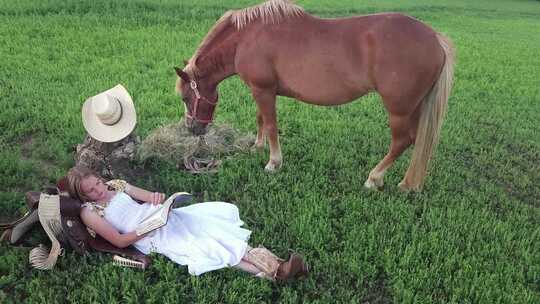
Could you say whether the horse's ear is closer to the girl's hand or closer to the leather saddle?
the girl's hand

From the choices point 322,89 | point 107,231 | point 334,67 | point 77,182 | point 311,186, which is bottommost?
point 311,186

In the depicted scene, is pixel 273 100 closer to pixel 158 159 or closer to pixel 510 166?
pixel 158 159

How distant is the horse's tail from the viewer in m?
3.68

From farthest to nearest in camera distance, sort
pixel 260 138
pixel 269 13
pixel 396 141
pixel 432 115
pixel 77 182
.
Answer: pixel 260 138 < pixel 269 13 < pixel 396 141 < pixel 432 115 < pixel 77 182

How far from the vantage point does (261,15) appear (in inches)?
164

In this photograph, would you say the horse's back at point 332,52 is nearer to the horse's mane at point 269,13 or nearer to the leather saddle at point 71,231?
the horse's mane at point 269,13

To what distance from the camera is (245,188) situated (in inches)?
161

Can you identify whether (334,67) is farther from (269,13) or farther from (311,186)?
(311,186)

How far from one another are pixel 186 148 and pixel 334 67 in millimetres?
1702

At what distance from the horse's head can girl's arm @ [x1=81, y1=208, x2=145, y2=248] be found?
1709mm

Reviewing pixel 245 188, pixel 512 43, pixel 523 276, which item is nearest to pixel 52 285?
pixel 245 188

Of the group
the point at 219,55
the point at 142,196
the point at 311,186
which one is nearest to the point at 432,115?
the point at 311,186

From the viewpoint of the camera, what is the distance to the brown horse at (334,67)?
3.66 meters

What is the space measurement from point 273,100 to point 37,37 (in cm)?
600
